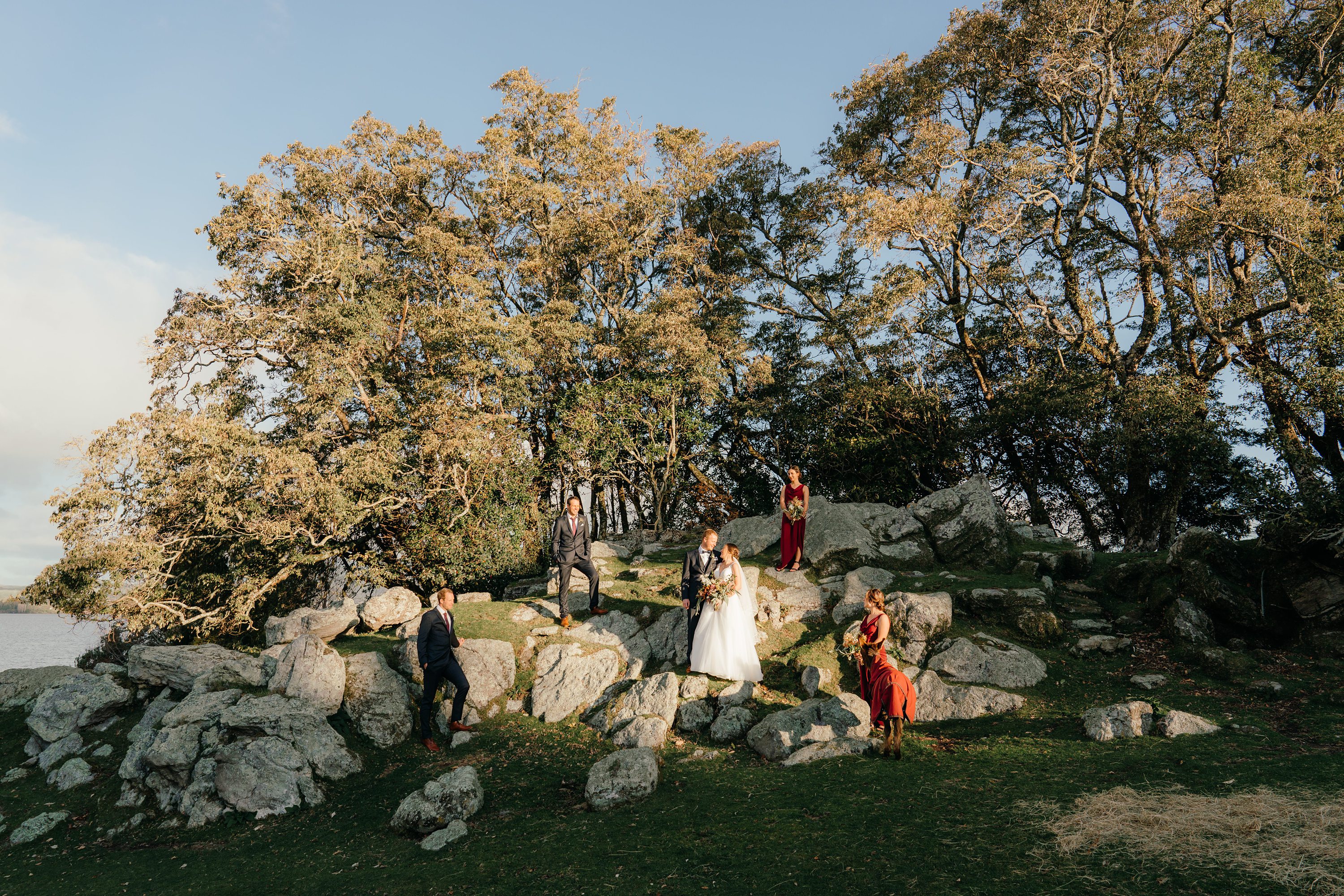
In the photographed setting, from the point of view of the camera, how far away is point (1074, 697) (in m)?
11.2

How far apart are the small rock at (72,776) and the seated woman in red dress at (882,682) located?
43.1 feet

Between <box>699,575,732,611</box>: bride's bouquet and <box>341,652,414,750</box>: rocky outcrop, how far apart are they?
4.78 metres

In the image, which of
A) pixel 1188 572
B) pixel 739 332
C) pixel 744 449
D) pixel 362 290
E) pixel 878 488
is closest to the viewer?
pixel 1188 572

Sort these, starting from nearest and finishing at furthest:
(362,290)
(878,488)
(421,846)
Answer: (421,846), (362,290), (878,488)

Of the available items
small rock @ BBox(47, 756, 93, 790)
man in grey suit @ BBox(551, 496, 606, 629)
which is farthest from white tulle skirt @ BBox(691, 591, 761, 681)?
small rock @ BBox(47, 756, 93, 790)

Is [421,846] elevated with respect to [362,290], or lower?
lower

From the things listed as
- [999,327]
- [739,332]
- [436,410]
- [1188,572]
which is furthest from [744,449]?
[1188,572]

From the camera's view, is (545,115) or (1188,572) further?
(545,115)

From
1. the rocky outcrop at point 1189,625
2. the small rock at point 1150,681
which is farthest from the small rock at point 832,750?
the rocky outcrop at point 1189,625

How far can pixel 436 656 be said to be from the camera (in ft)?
37.8

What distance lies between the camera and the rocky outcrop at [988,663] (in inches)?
464

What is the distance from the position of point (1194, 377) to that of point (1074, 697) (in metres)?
13.4

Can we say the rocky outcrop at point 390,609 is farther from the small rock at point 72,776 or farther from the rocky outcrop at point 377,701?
the small rock at point 72,776

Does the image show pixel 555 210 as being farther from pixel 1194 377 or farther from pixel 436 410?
pixel 1194 377
